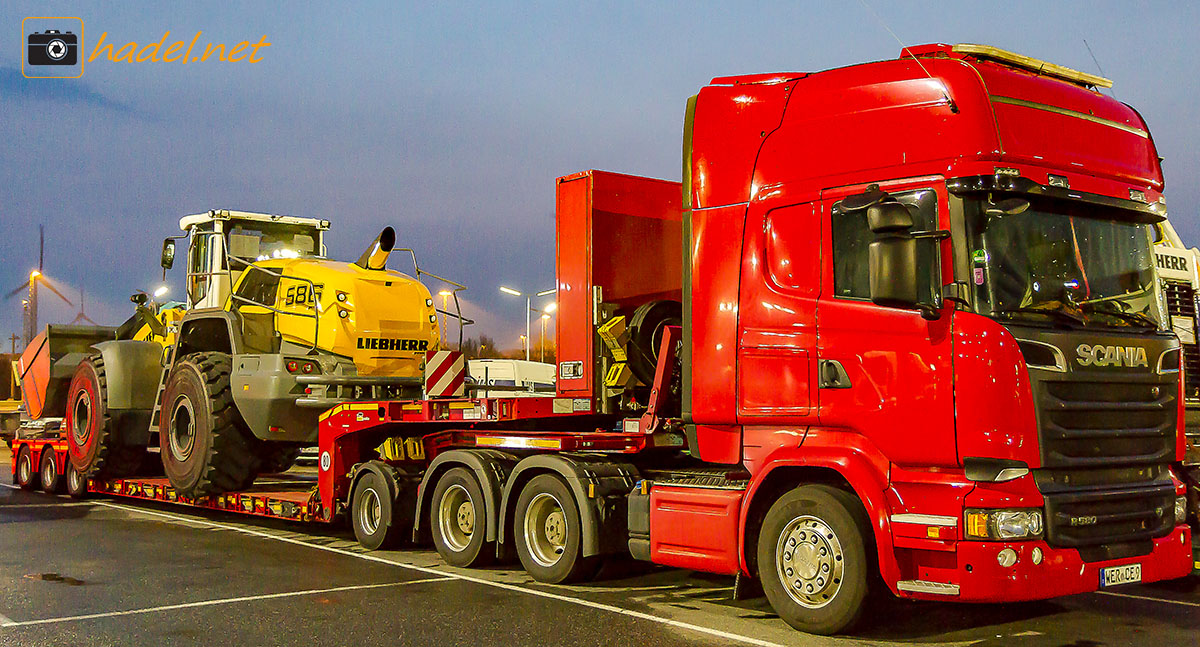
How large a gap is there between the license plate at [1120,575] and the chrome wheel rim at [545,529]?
4368mm

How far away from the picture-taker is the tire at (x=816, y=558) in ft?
23.8

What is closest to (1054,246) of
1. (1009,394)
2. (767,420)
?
(1009,394)

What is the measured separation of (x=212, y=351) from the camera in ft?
49.8

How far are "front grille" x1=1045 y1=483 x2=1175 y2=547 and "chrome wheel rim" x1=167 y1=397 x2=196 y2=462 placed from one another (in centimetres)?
1087

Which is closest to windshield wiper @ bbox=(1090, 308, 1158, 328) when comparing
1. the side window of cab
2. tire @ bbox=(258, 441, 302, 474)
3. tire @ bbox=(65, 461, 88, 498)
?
the side window of cab

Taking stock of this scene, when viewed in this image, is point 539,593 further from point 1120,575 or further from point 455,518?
point 1120,575

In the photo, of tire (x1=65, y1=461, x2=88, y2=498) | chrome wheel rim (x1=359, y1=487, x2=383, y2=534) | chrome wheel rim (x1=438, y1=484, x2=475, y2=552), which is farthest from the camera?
tire (x1=65, y1=461, x2=88, y2=498)

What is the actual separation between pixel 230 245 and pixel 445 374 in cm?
384

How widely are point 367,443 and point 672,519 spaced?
5.10 meters

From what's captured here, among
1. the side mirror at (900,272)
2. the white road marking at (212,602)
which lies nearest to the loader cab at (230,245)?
the white road marking at (212,602)

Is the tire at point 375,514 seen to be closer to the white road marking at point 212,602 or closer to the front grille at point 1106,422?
the white road marking at point 212,602

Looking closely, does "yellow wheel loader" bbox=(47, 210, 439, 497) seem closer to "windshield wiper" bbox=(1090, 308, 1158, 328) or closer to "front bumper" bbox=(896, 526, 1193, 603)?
"front bumper" bbox=(896, 526, 1193, 603)

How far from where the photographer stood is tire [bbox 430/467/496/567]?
34.4 feet

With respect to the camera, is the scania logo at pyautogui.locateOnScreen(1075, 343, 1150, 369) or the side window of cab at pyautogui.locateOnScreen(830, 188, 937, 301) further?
the side window of cab at pyautogui.locateOnScreen(830, 188, 937, 301)
